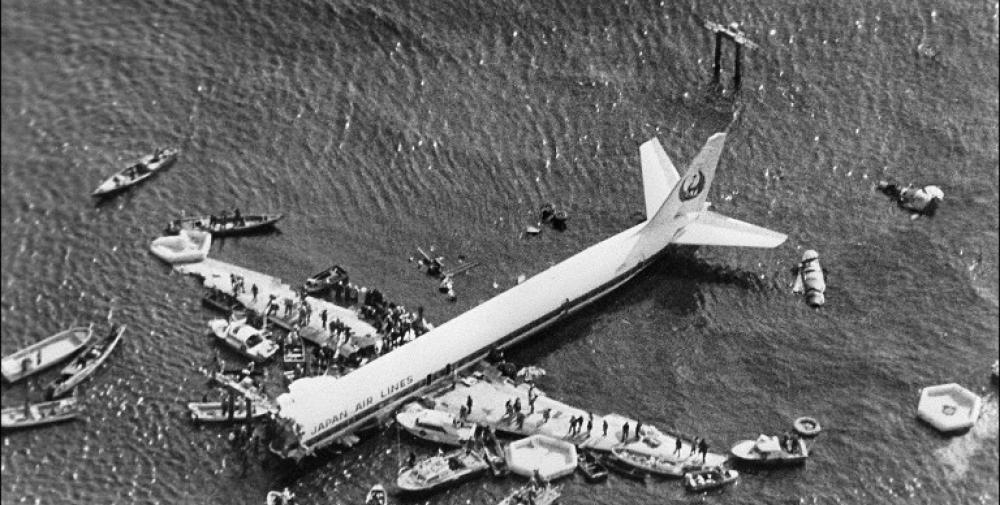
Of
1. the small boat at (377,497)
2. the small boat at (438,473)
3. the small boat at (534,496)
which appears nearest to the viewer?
the small boat at (534,496)

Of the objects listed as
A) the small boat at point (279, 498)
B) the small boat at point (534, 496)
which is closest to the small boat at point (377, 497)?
the small boat at point (279, 498)

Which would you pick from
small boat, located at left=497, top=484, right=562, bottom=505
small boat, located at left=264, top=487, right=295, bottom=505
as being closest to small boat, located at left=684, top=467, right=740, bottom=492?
small boat, located at left=497, top=484, right=562, bottom=505

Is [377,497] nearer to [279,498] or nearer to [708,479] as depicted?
[279,498]

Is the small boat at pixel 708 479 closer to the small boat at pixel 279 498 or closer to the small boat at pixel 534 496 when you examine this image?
→ the small boat at pixel 534 496

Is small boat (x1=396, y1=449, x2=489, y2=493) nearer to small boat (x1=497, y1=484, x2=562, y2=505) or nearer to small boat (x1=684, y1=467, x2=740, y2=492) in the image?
small boat (x1=497, y1=484, x2=562, y2=505)

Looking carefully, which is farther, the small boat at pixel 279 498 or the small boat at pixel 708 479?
the small boat at pixel 708 479

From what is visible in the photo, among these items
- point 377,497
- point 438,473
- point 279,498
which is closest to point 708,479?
point 438,473
